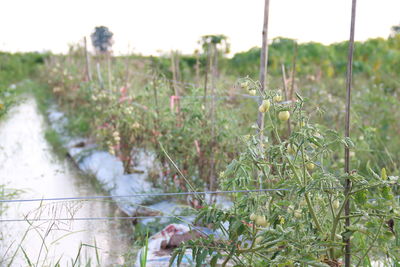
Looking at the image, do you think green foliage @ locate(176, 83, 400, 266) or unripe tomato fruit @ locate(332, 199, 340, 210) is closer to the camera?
green foliage @ locate(176, 83, 400, 266)

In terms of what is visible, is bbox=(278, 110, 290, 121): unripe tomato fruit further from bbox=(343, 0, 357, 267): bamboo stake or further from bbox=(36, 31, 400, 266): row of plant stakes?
bbox=(343, 0, 357, 267): bamboo stake

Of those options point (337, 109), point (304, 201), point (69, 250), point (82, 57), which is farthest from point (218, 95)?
point (82, 57)

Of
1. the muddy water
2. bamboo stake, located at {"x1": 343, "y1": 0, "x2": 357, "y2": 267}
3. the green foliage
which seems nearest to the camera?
the green foliage

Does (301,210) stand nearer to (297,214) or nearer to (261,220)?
(297,214)

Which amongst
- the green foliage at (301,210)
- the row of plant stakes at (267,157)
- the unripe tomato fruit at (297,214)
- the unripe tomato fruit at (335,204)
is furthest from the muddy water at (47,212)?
the unripe tomato fruit at (335,204)

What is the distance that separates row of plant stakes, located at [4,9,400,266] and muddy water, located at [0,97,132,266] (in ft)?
1.74

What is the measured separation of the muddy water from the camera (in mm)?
3145

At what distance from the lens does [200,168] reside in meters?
4.05

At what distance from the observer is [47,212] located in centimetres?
303

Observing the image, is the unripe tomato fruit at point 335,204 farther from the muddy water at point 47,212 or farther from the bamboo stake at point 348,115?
the muddy water at point 47,212

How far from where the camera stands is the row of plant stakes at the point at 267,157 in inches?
74.2

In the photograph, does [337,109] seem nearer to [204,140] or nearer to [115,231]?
[204,140]

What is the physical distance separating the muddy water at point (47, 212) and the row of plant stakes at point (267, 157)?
0.53m

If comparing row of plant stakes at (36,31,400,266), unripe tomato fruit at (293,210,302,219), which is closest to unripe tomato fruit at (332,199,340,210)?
row of plant stakes at (36,31,400,266)
